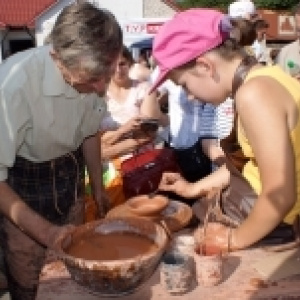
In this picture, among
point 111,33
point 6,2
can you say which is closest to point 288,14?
point 6,2

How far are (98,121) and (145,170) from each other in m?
0.72

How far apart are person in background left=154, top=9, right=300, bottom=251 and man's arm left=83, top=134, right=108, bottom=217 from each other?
903 mm

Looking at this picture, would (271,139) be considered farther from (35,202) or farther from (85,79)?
(35,202)

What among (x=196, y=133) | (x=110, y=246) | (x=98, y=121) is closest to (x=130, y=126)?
(x=196, y=133)

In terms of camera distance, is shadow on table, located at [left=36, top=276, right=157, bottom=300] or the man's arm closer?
shadow on table, located at [left=36, top=276, right=157, bottom=300]

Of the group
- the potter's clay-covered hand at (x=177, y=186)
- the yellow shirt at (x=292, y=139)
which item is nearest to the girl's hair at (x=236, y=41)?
the yellow shirt at (x=292, y=139)

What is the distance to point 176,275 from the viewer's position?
1585 mm

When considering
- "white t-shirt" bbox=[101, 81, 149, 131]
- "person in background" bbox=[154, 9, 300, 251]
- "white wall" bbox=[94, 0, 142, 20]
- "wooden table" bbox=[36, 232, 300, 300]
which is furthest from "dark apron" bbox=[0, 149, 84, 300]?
"white wall" bbox=[94, 0, 142, 20]

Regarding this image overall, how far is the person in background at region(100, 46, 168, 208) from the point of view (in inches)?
128

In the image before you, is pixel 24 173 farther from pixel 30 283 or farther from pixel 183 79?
pixel 183 79

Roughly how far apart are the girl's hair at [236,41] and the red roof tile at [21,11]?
1766 centimetres

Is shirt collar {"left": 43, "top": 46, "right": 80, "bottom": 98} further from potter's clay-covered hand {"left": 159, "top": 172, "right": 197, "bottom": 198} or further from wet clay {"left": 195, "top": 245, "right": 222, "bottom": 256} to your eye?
wet clay {"left": 195, "top": 245, "right": 222, "bottom": 256}

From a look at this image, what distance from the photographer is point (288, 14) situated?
20.0m

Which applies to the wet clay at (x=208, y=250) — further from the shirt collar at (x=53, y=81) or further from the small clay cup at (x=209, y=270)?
the shirt collar at (x=53, y=81)
